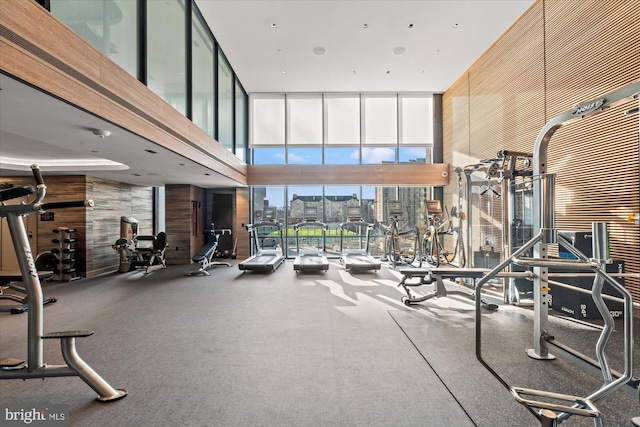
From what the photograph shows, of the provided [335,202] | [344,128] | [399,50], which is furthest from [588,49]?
[335,202]

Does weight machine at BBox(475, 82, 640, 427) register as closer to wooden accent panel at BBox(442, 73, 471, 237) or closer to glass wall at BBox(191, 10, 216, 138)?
glass wall at BBox(191, 10, 216, 138)

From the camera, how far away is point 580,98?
16.1 ft

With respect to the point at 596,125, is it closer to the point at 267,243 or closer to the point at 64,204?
the point at 64,204

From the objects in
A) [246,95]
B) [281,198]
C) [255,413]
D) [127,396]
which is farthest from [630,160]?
[246,95]

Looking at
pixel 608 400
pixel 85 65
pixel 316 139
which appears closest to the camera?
pixel 608 400

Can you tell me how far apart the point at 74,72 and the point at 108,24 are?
1327 mm

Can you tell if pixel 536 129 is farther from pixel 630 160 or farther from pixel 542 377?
pixel 542 377

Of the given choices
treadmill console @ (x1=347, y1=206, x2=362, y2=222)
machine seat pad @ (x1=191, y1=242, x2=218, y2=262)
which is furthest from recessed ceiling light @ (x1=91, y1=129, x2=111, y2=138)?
treadmill console @ (x1=347, y1=206, x2=362, y2=222)

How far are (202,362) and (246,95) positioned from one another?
9510 mm

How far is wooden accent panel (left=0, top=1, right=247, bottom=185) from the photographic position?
2.32 m

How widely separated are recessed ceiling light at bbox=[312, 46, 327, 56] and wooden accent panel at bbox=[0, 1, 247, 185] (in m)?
4.32

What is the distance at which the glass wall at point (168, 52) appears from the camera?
4664 millimetres

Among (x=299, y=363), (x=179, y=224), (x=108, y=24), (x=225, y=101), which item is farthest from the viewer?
(x=179, y=224)

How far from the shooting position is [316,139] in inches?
402
